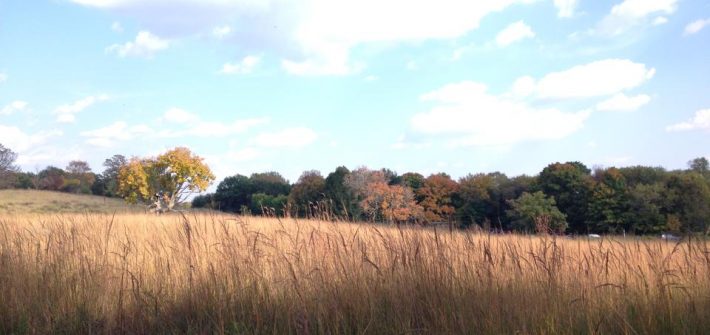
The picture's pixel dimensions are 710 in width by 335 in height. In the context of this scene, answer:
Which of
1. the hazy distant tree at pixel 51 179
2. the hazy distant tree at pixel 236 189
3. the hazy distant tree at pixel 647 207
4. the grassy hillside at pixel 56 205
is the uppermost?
the hazy distant tree at pixel 51 179

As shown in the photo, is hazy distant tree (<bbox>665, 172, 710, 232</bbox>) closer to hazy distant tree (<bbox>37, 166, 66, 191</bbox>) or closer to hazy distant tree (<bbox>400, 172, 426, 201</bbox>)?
hazy distant tree (<bbox>400, 172, 426, 201</bbox>)

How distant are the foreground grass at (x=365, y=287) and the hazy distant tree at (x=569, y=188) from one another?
51.7 meters

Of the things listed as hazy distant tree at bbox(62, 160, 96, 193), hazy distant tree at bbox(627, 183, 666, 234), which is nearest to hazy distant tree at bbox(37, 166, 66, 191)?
hazy distant tree at bbox(62, 160, 96, 193)

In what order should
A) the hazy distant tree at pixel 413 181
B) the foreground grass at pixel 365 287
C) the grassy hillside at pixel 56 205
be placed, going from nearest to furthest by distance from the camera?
1. the foreground grass at pixel 365 287
2. the grassy hillside at pixel 56 205
3. the hazy distant tree at pixel 413 181

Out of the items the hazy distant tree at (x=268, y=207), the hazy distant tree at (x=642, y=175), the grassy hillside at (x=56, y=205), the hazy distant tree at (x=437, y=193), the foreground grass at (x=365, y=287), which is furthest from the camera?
the hazy distant tree at (x=437, y=193)

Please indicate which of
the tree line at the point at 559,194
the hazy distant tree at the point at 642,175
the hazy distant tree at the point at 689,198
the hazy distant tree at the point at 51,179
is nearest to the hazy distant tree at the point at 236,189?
the tree line at the point at 559,194

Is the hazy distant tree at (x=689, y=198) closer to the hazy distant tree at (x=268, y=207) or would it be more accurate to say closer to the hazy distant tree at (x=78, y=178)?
the hazy distant tree at (x=268, y=207)

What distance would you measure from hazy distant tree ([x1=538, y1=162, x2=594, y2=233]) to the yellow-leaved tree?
116ft

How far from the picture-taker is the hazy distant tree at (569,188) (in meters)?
53.6

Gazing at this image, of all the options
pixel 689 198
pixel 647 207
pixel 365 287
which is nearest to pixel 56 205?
pixel 365 287

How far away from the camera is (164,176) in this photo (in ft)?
151

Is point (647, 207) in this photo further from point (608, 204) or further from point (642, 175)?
point (642, 175)

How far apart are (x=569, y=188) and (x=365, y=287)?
55646mm

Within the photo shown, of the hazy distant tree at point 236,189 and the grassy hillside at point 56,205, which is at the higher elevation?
the hazy distant tree at point 236,189
